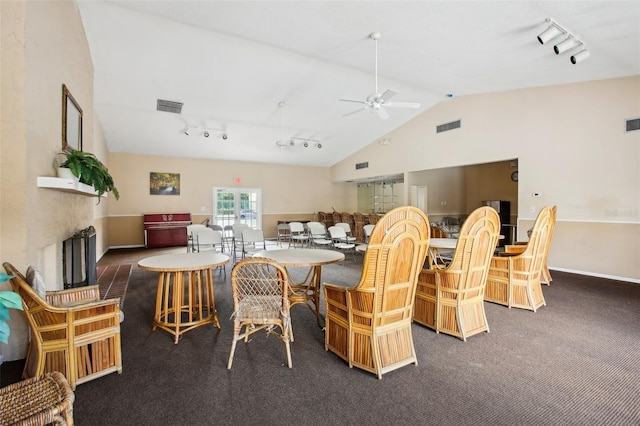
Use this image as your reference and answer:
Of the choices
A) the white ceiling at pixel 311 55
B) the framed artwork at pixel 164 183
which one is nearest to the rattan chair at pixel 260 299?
the white ceiling at pixel 311 55

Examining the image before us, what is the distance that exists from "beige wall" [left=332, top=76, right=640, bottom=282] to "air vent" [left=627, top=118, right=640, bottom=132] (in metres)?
0.09

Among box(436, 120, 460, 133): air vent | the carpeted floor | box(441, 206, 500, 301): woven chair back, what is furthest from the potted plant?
box(436, 120, 460, 133): air vent

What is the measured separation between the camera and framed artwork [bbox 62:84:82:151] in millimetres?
3215

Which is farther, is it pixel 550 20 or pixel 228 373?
pixel 550 20

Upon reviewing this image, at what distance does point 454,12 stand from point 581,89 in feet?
12.3

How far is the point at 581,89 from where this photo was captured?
217 inches

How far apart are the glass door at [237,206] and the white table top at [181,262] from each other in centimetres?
746

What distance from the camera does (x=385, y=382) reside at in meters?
2.15

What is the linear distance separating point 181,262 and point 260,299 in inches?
42.0

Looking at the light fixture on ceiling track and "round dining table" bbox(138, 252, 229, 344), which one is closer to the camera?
"round dining table" bbox(138, 252, 229, 344)

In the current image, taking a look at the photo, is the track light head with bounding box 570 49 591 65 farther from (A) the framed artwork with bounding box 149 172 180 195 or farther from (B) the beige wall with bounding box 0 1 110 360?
(A) the framed artwork with bounding box 149 172 180 195

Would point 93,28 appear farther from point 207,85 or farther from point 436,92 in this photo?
point 436,92

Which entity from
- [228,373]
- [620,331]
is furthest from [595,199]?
[228,373]

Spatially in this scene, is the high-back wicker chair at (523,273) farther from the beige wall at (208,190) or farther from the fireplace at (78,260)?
the beige wall at (208,190)
